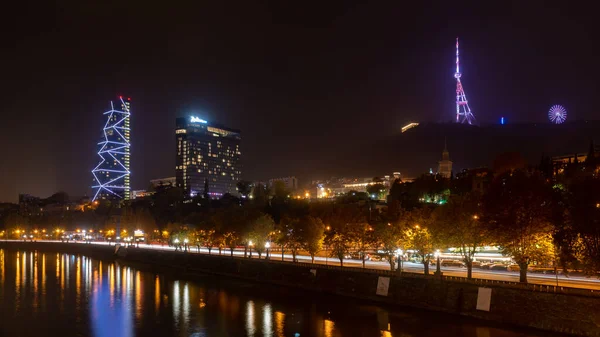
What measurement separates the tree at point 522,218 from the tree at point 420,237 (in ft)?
18.5

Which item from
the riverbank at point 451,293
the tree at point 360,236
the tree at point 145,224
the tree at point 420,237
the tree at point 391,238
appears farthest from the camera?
the tree at point 145,224

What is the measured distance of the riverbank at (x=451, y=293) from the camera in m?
27.7

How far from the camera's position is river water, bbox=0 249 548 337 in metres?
31.1

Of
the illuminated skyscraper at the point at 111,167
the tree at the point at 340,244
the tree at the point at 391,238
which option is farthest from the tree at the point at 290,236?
the illuminated skyscraper at the point at 111,167

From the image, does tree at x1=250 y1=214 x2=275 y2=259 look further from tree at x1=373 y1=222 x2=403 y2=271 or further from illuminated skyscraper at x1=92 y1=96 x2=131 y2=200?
illuminated skyscraper at x1=92 y1=96 x2=131 y2=200

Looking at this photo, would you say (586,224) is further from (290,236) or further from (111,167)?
(111,167)

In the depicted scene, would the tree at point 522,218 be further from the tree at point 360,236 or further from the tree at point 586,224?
the tree at point 360,236

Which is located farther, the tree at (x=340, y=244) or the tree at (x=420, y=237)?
the tree at (x=340, y=244)

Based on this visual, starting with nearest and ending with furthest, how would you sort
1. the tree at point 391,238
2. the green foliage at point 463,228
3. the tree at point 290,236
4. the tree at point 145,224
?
the green foliage at point 463,228, the tree at point 391,238, the tree at point 290,236, the tree at point 145,224

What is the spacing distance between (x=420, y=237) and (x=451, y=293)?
6.86 metres

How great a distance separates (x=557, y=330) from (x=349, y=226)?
77.8ft

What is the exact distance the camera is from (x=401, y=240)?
4241cm

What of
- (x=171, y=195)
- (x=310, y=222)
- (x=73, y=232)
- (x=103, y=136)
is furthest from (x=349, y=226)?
(x=103, y=136)

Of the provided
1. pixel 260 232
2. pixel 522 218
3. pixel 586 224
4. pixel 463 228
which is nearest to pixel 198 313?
pixel 260 232
